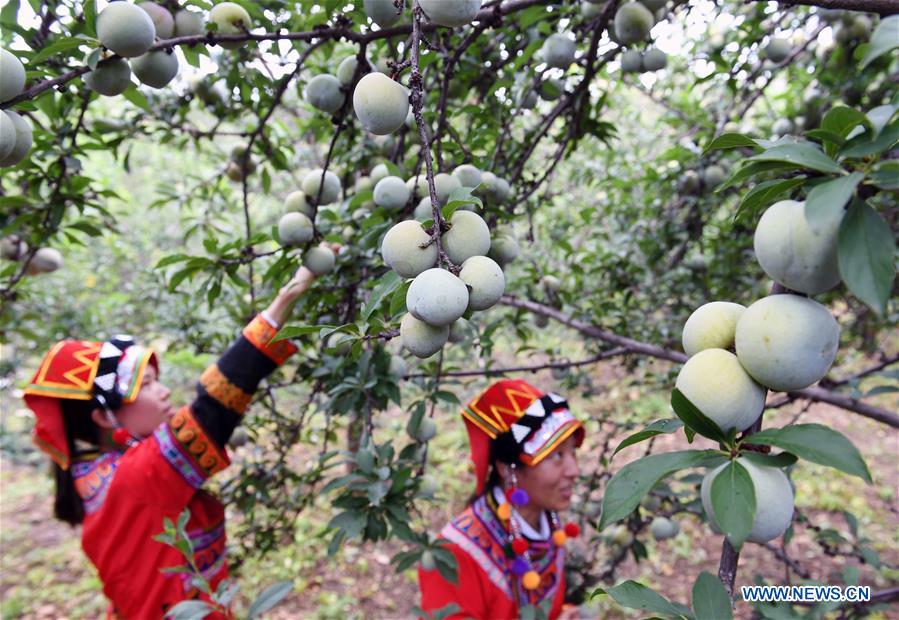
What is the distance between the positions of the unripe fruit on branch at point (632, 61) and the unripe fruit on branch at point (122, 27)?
135 centimetres

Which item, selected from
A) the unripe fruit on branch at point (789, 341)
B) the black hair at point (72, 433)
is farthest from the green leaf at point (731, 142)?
the black hair at point (72, 433)

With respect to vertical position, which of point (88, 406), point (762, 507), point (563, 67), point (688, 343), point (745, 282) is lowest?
point (88, 406)

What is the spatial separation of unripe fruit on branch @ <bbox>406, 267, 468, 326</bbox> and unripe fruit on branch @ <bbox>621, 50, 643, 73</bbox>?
140cm

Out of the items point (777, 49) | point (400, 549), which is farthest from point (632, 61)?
point (400, 549)

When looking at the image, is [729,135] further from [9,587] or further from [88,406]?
[9,587]

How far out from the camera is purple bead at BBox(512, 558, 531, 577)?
175 cm

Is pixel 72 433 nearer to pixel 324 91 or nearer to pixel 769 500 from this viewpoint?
pixel 324 91

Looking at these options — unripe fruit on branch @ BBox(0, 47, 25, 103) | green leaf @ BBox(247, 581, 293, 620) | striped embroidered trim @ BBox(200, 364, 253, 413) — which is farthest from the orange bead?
unripe fruit on branch @ BBox(0, 47, 25, 103)

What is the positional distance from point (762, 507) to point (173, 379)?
4.83 metres

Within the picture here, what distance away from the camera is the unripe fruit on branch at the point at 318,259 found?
128 centimetres

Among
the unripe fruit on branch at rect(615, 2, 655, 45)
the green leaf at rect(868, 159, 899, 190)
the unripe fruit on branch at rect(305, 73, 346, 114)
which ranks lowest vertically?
the green leaf at rect(868, 159, 899, 190)

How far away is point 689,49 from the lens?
2.77 meters

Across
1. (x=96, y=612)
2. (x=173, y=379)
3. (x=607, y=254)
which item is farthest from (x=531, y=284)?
(x=173, y=379)

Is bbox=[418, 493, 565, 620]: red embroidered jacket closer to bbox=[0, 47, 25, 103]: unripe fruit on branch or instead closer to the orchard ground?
the orchard ground
